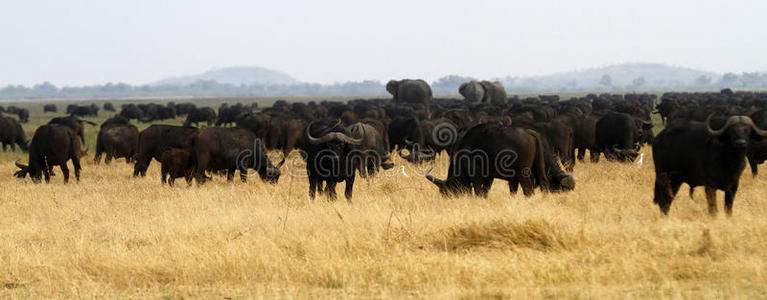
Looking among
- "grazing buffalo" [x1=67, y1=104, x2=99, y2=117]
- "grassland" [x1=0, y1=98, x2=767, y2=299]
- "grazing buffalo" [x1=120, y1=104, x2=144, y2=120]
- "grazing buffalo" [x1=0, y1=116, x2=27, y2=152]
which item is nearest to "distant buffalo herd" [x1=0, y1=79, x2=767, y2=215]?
"grassland" [x1=0, y1=98, x2=767, y2=299]

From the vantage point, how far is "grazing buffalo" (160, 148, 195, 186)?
15.9 meters

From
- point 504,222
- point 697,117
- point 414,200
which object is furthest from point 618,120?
point 504,222

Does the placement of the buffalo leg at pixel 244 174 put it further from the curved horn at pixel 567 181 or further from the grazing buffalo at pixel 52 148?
the curved horn at pixel 567 181

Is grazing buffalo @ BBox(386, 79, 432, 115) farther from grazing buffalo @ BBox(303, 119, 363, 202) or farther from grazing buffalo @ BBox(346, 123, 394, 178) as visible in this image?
grazing buffalo @ BBox(303, 119, 363, 202)

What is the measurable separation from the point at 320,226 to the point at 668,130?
5.07 m

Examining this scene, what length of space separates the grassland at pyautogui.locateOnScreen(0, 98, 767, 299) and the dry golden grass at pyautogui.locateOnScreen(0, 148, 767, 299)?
0.08 feet

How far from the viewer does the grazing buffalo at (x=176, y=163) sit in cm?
1586

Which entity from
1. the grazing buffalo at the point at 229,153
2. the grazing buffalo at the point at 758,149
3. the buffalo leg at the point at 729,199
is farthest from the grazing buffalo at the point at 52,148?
the grazing buffalo at the point at 758,149

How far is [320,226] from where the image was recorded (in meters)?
9.98

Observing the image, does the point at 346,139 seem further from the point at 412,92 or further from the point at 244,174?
the point at 412,92

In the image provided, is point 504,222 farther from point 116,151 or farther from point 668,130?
point 116,151

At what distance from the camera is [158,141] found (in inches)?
695

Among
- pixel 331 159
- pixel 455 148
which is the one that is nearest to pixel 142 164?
pixel 331 159

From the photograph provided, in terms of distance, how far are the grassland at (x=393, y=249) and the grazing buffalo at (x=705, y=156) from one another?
41cm
